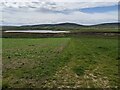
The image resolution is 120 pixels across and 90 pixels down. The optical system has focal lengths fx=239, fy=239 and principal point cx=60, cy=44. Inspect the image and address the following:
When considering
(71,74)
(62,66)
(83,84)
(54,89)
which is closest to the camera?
(54,89)

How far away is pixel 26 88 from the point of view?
12289 mm

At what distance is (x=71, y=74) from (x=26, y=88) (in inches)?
174

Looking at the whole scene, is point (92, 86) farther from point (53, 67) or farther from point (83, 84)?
point (53, 67)

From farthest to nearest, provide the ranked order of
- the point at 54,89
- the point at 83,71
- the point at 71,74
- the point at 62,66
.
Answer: the point at 62,66, the point at 83,71, the point at 71,74, the point at 54,89

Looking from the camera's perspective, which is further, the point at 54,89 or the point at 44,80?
the point at 44,80

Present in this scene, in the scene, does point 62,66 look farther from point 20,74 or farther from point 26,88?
point 26,88

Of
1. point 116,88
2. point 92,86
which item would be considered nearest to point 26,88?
point 92,86

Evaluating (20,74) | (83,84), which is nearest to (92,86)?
(83,84)

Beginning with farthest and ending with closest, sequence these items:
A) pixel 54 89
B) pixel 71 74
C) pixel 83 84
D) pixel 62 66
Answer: pixel 62 66 → pixel 71 74 → pixel 83 84 → pixel 54 89

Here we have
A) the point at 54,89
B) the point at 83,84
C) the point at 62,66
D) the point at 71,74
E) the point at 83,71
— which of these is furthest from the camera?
the point at 62,66

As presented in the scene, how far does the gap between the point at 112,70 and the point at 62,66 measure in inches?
150

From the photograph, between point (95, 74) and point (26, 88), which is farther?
point (95, 74)

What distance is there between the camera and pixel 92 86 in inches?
508

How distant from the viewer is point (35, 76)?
14.8 meters
